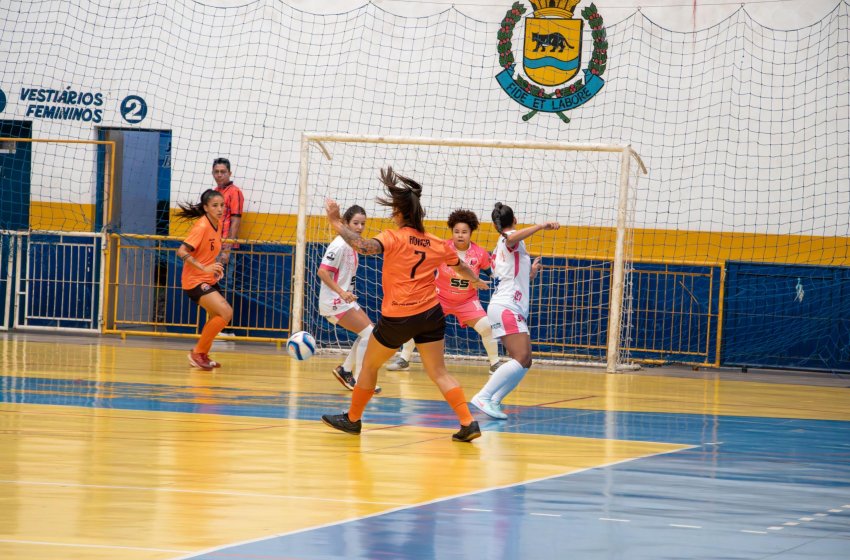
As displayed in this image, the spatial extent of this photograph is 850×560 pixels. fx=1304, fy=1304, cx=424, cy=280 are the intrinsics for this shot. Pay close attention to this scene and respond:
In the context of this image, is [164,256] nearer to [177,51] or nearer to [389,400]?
[177,51]

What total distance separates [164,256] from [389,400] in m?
9.60

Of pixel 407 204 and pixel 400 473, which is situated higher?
pixel 407 204

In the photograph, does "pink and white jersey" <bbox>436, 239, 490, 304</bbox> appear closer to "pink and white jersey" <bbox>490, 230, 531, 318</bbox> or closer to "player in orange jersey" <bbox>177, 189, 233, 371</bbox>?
"player in orange jersey" <bbox>177, 189, 233, 371</bbox>

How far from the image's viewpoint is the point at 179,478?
832 cm

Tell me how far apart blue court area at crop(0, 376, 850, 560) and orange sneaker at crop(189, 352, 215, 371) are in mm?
3236

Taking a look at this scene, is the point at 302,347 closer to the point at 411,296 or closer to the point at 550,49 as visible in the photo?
the point at 411,296

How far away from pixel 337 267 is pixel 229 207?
783 centimetres

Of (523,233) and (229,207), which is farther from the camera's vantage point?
(229,207)

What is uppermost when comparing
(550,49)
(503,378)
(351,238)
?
(550,49)

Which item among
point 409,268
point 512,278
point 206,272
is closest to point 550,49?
point 206,272

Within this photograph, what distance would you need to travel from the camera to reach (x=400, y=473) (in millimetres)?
8852

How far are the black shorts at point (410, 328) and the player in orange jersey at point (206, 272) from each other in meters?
6.57

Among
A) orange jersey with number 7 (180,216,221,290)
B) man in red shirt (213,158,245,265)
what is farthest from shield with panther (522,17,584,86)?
orange jersey with number 7 (180,216,221,290)

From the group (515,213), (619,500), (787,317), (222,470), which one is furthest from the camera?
(515,213)
